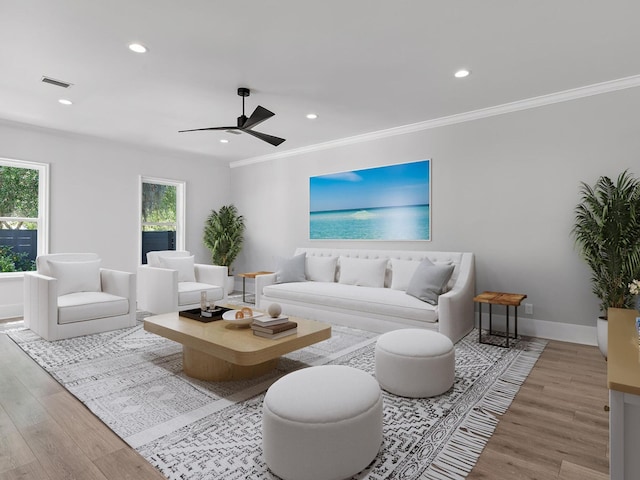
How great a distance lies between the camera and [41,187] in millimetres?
5215

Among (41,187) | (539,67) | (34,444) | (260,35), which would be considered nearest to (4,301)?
(41,187)

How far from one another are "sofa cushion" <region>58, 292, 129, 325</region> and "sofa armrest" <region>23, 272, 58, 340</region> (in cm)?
8

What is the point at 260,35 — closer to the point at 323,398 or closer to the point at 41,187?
the point at 323,398

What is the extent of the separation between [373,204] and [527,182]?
1.98 m

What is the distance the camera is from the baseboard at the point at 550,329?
3809mm

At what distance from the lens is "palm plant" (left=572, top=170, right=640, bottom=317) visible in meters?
3.26

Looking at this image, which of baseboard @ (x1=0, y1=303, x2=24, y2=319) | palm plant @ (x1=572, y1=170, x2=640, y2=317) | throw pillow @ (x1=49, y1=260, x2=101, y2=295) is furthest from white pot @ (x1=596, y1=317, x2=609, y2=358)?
baseboard @ (x1=0, y1=303, x2=24, y2=319)

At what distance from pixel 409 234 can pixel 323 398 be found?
3.58 m

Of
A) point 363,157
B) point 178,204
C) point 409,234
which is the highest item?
point 363,157

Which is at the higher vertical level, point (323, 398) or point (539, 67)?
point (539, 67)

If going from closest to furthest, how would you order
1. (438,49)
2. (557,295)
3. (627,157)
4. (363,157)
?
(438,49) < (627,157) < (557,295) < (363,157)

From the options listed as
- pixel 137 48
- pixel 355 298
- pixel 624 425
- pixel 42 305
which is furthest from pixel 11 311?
pixel 624 425

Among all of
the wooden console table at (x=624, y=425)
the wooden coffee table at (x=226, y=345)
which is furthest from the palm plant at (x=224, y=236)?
the wooden console table at (x=624, y=425)

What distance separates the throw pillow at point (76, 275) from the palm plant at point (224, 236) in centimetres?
249
